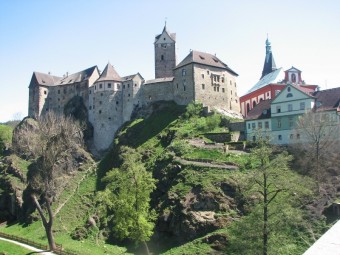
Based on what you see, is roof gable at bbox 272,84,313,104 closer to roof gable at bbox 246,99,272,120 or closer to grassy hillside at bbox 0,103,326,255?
roof gable at bbox 246,99,272,120

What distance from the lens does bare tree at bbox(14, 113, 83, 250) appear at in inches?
1953

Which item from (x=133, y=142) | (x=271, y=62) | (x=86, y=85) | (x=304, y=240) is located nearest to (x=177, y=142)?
(x=133, y=142)

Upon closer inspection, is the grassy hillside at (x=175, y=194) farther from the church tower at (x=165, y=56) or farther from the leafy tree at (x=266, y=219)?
the church tower at (x=165, y=56)

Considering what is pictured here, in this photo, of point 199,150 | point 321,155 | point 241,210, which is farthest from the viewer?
point 199,150

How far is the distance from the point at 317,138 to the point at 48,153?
1349 inches

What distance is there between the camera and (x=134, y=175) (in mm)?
38688

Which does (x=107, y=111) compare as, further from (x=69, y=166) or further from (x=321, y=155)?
(x=321, y=155)

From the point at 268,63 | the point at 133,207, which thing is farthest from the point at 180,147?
the point at 268,63

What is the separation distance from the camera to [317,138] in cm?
4512

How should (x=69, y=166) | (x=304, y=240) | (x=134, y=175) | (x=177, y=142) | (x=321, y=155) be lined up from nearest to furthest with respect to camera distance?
1. (x=304, y=240)
2. (x=134, y=175)
3. (x=321, y=155)
4. (x=177, y=142)
5. (x=69, y=166)

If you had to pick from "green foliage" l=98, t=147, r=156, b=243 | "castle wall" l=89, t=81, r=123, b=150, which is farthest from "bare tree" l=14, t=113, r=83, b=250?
"green foliage" l=98, t=147, r=156, b=243

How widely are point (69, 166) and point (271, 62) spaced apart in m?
62.2

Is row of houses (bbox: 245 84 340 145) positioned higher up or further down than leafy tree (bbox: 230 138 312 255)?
higher up

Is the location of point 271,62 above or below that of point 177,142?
above
